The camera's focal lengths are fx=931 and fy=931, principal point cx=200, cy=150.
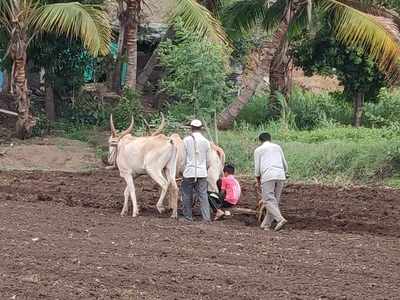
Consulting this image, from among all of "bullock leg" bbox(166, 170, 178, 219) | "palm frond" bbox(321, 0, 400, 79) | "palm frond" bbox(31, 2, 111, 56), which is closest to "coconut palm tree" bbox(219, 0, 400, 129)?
"palm frond" bbox(321, 0, 400, 79)

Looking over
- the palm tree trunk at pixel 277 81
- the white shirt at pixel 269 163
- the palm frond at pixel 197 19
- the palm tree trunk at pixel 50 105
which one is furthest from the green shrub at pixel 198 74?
the white shirt at pixel 269 163

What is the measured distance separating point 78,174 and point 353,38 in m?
6.75

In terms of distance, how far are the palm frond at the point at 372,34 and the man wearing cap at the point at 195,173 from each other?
23.7ft

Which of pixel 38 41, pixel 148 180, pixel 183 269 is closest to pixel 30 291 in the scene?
pixel 183 269

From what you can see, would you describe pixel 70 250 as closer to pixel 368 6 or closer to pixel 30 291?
pixel 30 291

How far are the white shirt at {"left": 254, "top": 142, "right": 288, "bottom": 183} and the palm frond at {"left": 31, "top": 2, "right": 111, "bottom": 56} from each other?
7279 mm

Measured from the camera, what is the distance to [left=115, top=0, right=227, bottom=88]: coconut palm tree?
2002 cm

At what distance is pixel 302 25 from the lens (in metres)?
22.8

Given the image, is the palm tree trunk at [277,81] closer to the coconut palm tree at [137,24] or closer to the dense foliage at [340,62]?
the dense foliage at [340,62]

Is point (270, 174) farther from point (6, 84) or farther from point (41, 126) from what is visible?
point (6, 84)

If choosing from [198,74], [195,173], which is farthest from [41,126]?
[195,173]

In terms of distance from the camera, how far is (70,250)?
33.7 feet

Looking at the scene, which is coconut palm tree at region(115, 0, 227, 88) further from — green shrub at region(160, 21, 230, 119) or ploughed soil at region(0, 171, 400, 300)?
ploughed soil at region(0, 171, 400, 300)

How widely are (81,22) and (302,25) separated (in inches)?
239
